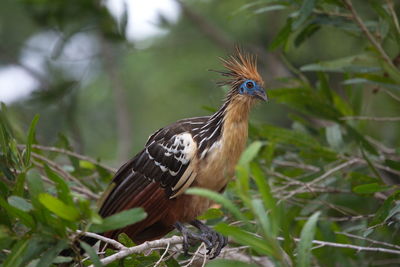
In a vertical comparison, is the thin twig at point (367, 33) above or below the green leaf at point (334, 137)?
above

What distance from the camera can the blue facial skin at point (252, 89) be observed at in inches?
160

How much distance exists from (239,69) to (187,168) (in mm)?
736

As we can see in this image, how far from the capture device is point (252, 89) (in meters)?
4.08

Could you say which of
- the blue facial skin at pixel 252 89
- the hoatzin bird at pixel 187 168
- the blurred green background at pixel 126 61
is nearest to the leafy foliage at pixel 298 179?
the hoatzin bird at pixel 187 168

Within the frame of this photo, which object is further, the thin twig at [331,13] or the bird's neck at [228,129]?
the thin twig at [331,13]

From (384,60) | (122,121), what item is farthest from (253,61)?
(122,121)

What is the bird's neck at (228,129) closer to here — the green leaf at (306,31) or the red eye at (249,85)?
the red eye at (249,85)

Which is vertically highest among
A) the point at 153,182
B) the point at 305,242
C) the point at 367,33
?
the point at 367,33

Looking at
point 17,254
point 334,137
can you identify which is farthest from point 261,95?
point 17,254

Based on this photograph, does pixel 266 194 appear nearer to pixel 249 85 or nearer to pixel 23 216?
pixel 23 216

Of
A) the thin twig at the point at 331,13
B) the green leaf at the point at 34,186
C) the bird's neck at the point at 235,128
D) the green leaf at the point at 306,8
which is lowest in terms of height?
the bird's neck at the point at 235,128

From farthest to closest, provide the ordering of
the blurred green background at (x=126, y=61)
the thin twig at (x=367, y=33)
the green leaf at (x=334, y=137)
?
the blurred green background at (x=126, y=61) < the green leaf at (x=334, y=137) < the thin twig at (x=367, y=33)

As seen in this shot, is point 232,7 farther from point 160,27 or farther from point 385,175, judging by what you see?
point 385,175

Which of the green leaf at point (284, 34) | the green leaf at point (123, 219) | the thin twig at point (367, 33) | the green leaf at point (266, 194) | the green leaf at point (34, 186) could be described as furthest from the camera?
the green leaf at point (284, 34)
